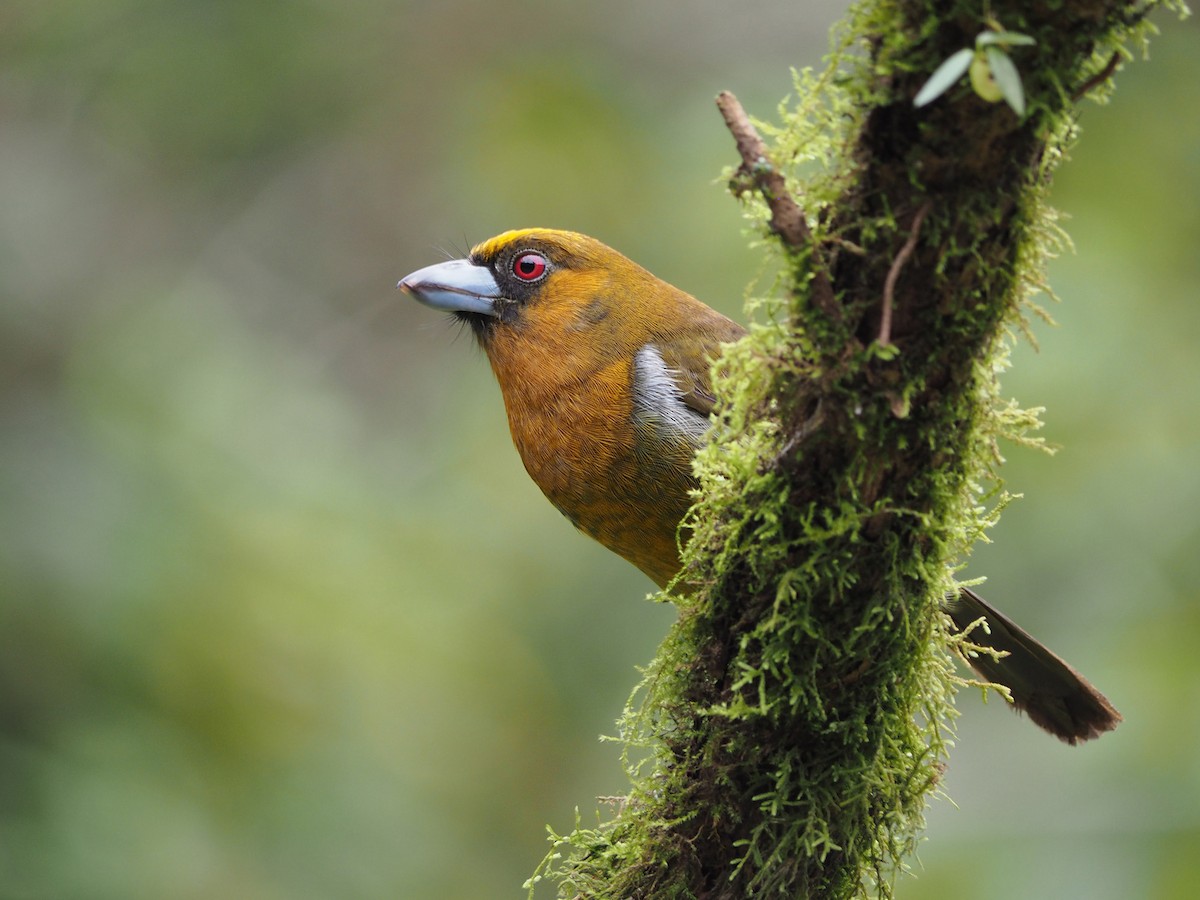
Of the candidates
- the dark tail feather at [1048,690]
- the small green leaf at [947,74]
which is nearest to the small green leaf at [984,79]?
the small green leaf at [947,74]

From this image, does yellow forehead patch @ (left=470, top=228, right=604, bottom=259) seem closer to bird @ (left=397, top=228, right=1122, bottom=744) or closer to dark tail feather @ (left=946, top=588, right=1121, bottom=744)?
bird @ (left=397, top=228, right=1122, bottom=744)

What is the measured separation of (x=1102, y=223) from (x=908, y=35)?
2.90 m

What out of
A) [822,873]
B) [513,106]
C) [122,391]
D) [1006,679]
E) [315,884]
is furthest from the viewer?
[513,106]

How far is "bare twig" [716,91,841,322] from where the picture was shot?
5.05 feet

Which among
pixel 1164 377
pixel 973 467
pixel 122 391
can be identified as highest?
pixel 1164 377

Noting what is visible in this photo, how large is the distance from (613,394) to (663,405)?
0.51 ft

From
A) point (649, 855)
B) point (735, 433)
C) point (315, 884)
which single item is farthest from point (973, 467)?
point (315, 884)

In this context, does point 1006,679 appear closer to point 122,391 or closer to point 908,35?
point 908,35

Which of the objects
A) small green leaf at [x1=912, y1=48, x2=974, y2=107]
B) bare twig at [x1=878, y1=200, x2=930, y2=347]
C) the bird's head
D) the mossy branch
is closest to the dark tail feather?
the mossy branch

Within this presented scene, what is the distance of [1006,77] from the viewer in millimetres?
1313

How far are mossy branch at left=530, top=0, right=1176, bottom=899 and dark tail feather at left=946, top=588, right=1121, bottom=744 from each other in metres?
0.92

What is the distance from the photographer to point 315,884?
4020 millimetres

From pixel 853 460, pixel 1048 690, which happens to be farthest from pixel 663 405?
pixel 853 460

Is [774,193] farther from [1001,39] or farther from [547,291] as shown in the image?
[547,291]
